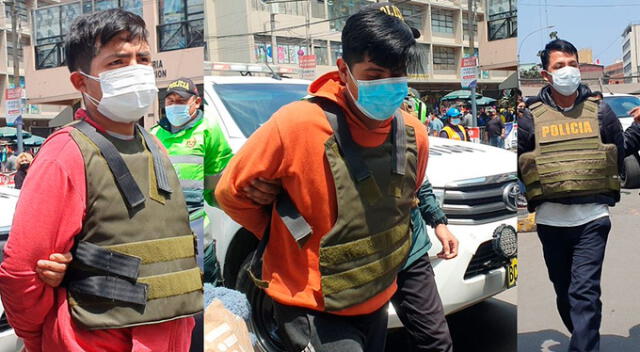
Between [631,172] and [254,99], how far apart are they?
174 cm

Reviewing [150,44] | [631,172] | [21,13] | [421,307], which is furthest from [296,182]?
[631,172]

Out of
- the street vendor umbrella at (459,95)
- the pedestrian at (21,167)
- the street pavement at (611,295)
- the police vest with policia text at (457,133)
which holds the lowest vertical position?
the street pavement at (611,295)

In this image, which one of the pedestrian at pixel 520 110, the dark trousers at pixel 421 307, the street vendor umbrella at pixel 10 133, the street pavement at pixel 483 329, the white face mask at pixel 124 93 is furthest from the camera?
the pedestrian at pixel 520 110

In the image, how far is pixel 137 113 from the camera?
1422 mm

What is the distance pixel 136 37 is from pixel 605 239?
7.01ft

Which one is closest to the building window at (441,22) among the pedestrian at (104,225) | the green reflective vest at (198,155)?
the green reflective vest at (198,155)

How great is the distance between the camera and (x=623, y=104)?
2.77 m

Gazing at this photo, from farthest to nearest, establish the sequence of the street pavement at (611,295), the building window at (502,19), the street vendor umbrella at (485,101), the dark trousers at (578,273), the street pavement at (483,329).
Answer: the street pavement at (611,295), the dark trousers at (578,273), the building window at (502,19), the street vendor umbrella at (485,101), the street pavement at (483,329)

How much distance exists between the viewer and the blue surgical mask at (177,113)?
5.46ft

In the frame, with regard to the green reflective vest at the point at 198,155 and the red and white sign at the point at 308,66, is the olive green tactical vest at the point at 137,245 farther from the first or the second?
the red and white sign at the point at 308,66

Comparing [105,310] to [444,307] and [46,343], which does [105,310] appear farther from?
[444,307]

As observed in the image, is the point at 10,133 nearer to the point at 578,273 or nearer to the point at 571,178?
the point at 571,178

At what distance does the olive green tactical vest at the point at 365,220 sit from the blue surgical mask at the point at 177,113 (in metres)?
0.45

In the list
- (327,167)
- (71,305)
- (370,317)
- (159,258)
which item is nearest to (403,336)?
(370,317)
